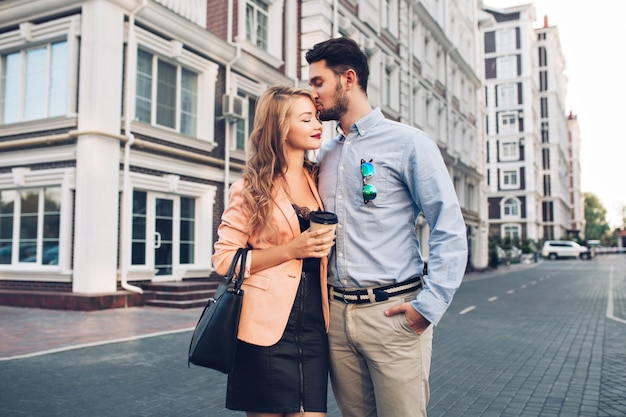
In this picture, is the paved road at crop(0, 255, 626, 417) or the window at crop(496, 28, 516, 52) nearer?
the paved road at crop(0, 255, 626, 417)

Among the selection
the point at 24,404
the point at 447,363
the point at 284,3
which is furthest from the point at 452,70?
the point at 24,404

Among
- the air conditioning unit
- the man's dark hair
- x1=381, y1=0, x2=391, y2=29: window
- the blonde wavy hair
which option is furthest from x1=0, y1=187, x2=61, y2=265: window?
x1=381, y1=0, x2=391, y2=29: window

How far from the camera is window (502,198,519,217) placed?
230 ft

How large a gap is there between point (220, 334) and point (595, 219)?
142 m

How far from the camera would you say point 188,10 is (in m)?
14.5

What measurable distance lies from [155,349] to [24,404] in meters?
2.66

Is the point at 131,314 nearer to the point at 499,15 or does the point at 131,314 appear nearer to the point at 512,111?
the point at 512,111

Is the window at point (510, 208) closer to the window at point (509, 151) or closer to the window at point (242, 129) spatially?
the window at point (509, 151)

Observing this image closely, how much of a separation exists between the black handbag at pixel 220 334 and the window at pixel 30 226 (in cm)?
1117

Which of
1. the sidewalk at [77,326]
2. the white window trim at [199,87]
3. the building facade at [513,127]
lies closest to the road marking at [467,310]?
the sidewalk at [77,326]

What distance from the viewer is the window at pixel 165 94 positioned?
43.9ft

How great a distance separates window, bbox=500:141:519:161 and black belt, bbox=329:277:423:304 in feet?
235

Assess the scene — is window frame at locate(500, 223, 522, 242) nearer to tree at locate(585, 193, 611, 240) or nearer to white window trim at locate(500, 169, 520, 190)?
white window trim at locate(500, 169, 520, 190)

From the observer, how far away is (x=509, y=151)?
7000cm
